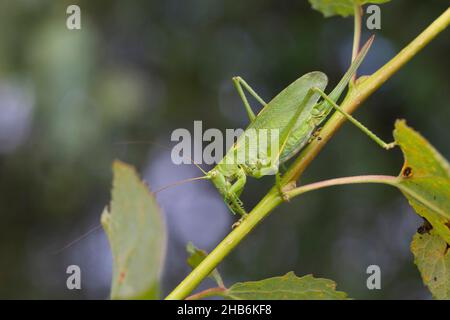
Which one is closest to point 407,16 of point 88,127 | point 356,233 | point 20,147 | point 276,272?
point 356,233

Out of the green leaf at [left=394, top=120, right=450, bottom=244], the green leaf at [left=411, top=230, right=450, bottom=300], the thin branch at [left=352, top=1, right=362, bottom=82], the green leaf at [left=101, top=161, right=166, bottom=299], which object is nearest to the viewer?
the green leaf at [left=101, top=161, right=166, bottom=299]

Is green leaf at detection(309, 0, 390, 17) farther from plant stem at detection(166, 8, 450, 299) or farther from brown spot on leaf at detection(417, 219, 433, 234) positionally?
brown spot on leaf at detection(417, 219, 433, 234)

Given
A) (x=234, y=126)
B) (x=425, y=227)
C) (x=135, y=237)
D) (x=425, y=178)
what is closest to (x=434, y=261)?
(x=425, y=227)

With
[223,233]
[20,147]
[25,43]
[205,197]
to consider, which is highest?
[25,43]

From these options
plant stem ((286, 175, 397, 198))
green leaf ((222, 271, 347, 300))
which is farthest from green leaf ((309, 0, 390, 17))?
green leaf ((222, 271, 347, 300))

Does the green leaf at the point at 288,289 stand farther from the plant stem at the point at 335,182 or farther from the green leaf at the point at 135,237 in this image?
the green leaf at the point at 135,237

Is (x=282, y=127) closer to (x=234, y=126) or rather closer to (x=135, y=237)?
(x=135, y=237)
